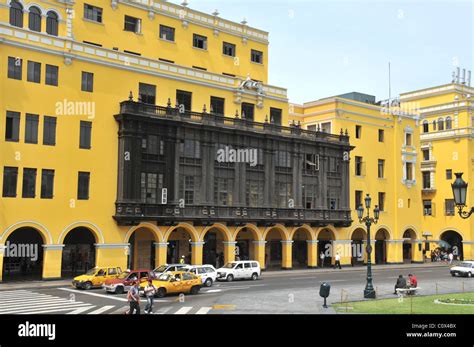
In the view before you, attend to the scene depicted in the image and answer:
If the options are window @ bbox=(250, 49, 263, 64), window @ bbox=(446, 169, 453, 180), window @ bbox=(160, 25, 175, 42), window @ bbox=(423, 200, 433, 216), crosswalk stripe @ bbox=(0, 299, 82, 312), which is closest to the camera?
crosswalk stripe @ bbox=(0, 299, 82, 312)

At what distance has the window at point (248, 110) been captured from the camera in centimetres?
5769

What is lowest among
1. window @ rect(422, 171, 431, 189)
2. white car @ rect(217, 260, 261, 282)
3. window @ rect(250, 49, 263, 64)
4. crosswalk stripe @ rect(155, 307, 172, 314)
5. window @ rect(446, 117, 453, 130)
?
crosswalk stripe @ rect(155, 307, 172, 314)

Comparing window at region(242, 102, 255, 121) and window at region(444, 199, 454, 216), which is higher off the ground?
window at region(242, 102, 255, 121)

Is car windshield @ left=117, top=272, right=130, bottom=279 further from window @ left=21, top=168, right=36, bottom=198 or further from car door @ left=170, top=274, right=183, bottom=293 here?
window @ left=21, top=168, right=36, bottom=198

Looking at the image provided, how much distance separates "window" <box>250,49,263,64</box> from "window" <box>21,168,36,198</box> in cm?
2955

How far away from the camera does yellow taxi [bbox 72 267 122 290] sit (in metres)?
37.6

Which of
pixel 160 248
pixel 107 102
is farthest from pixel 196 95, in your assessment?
pixel 160 248

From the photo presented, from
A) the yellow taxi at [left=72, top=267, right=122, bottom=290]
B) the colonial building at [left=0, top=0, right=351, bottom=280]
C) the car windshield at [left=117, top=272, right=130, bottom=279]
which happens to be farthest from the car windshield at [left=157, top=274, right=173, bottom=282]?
the colonial building at [left=0, top=0, right=351, bottom=280]

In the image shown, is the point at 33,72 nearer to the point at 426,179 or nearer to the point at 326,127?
the point at 326,127

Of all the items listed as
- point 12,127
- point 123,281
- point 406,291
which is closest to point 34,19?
point 12,127
